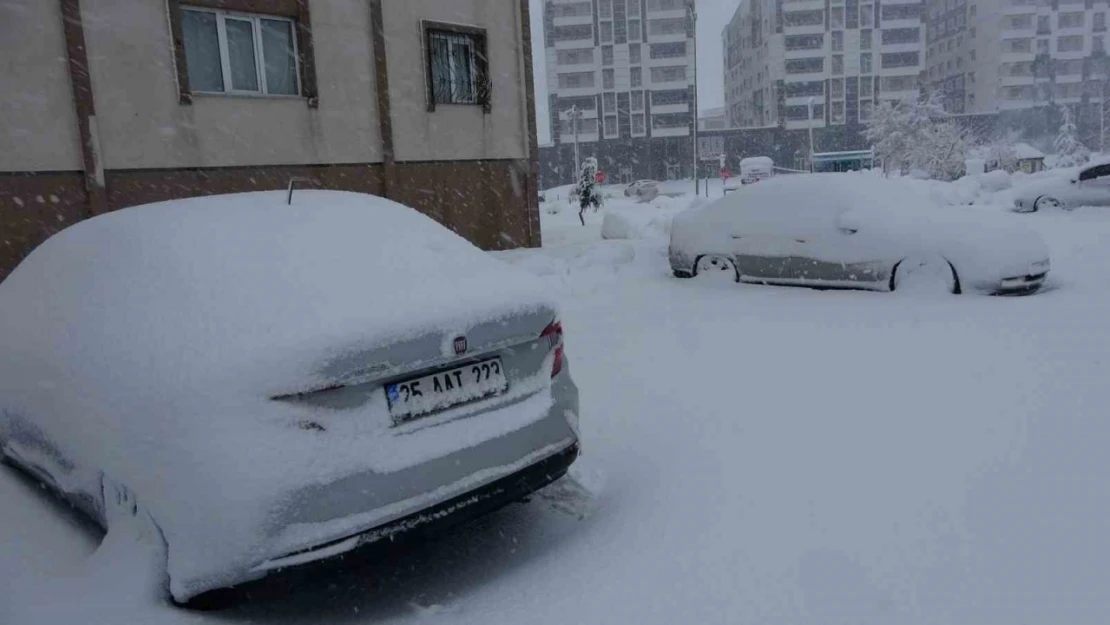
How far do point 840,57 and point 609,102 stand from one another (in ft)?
81.4

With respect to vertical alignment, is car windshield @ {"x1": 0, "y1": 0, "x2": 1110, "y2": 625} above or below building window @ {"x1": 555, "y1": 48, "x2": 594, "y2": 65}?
below

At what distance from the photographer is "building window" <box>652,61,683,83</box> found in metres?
79.9

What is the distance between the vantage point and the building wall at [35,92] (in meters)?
9.82

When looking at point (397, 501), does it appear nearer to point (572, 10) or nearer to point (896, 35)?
point (572, 10)

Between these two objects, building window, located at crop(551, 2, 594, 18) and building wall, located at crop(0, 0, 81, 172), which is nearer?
building wall, located at crop(0, 0, 81, 172)

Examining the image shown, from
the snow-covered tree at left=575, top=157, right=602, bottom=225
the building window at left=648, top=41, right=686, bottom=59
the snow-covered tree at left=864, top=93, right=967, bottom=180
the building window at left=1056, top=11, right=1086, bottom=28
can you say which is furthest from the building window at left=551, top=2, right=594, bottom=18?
the snow-covered tree at left=575, top=157, right=602, bottom=225

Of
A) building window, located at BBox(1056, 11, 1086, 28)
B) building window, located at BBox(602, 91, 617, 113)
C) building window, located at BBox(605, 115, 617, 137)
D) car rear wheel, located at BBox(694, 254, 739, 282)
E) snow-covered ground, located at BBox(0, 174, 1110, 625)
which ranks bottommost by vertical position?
snow-covered ground, located at BBox(0, 174, 1110, 625)

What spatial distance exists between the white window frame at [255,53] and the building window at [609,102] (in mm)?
70407

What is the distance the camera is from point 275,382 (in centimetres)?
230

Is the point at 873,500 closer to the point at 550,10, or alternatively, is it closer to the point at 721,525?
the point at 721,525

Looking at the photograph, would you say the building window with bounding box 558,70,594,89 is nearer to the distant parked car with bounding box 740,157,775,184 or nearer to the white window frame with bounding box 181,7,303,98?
the distant parked car with bounding box 740,157,775,184

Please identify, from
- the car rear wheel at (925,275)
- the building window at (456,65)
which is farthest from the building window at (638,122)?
the car rear wheel at (925,275)

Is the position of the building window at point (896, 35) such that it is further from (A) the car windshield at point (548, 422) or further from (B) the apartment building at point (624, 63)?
(A) the car windshield at point (548, 422)

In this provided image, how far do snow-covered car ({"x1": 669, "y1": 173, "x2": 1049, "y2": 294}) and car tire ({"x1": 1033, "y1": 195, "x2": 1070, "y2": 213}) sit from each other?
429 inches
